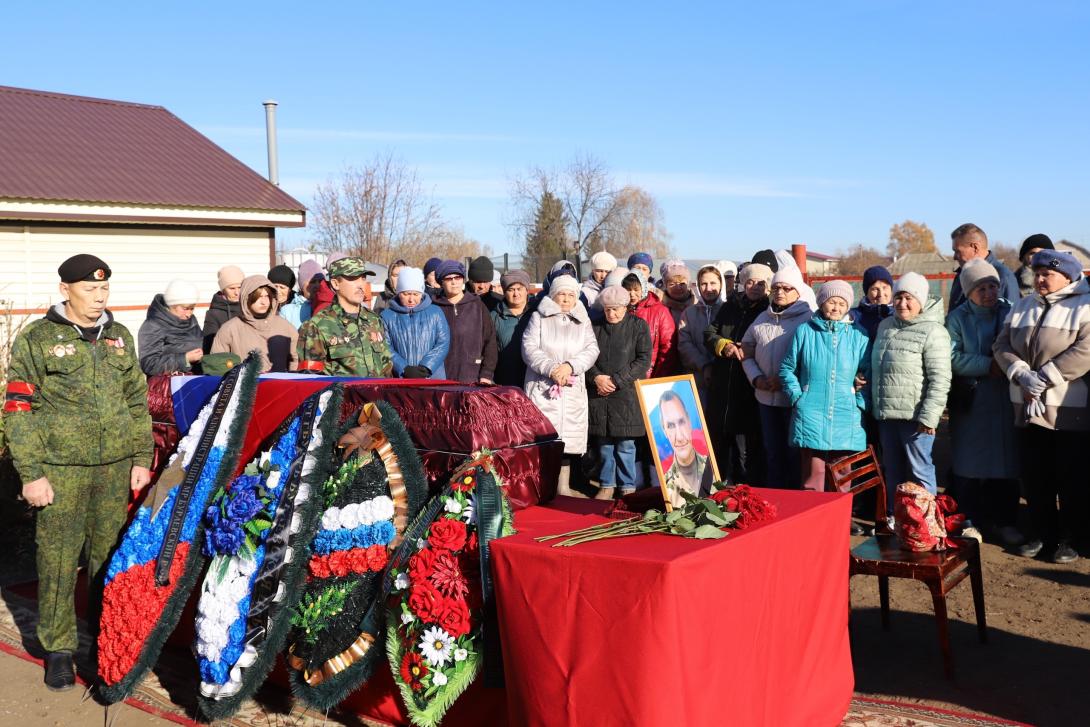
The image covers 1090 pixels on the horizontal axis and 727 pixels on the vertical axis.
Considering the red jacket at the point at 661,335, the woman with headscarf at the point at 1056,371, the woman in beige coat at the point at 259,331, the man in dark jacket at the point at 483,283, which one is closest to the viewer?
the woman with headscarf at the point at 1056,371

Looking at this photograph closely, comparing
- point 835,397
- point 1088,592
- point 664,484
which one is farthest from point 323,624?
point 1088,592

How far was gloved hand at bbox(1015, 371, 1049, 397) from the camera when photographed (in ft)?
19.5

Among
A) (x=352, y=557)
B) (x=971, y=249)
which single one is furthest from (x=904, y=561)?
(x=971, y=249)

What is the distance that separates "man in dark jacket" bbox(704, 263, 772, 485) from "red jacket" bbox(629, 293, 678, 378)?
47cm

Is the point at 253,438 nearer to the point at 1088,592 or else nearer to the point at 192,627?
the point at 192,627

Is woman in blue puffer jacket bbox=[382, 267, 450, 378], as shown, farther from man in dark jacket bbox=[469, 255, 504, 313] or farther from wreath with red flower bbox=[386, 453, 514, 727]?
wreath with red flower bbox=[386, 453, 514, 727]

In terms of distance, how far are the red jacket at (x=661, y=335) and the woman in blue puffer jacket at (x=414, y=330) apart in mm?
1902

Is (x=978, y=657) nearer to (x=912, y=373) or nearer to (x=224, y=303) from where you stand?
(x=912, y=373)

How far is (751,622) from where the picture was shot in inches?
131

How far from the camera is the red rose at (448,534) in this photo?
3.60 metres

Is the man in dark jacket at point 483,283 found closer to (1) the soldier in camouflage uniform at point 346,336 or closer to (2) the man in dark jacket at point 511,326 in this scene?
(2) the man in dark jacket at point 511,326

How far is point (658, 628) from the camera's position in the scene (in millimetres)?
2982

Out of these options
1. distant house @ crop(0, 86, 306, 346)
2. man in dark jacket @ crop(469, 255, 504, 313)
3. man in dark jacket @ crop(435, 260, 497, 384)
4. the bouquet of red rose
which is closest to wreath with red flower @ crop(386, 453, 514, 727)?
the bouquet of red rose

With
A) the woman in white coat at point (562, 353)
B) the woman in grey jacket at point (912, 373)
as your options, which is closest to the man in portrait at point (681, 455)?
the woman in grey jacket at point (912, 373)
